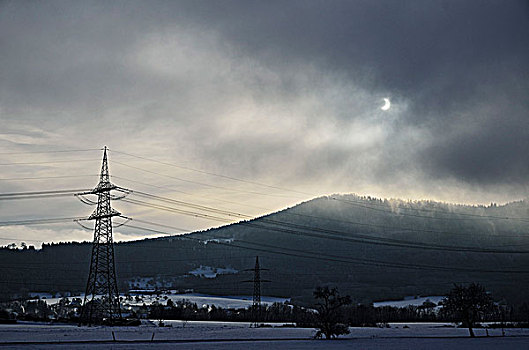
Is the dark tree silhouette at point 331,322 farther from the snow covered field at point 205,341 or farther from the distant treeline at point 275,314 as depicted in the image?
the distant treeline at point 275,314

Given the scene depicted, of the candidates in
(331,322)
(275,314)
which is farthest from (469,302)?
(275,314)

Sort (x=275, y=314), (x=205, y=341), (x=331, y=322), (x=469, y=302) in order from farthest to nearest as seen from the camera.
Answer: (x=275, y=314)
(x=469, y=302)
(x=331, y=322)
(x=205, y=341)

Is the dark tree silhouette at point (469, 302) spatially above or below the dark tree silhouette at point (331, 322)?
above

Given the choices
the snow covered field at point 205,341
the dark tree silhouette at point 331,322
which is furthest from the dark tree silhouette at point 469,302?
the dark tree silhouette at point 331,322

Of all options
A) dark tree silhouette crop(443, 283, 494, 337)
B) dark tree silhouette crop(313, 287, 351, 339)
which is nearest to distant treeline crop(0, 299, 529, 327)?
dark tree silhouette crop(443, 283, 494, 337)

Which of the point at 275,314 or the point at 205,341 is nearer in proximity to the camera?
the point at 205,341

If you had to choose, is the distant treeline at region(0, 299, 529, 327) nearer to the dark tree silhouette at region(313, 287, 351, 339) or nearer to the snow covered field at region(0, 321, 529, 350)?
the snow covered field at region(0, 321, 529, 350)

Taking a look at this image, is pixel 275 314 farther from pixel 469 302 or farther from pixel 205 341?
pixel 205 341

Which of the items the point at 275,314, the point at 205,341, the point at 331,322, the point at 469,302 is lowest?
the point at 205,341

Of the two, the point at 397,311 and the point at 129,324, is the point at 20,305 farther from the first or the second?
the point at 397,311

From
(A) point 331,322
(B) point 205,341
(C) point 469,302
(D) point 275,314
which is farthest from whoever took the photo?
(D) point 275,314

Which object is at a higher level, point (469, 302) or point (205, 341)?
point (469, 302)

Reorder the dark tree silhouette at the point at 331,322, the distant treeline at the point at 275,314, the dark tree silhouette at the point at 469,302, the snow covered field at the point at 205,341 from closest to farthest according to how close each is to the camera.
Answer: the snow covered field at the point at 205,341, the dark tree silhouette at the point at 331,322, the dark tree silhouette at the point at 469,302, the distant treeline at the point at 275,314

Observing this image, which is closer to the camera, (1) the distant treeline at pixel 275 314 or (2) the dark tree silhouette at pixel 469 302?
(2) the dark tree silhouette at pixel 469 302
